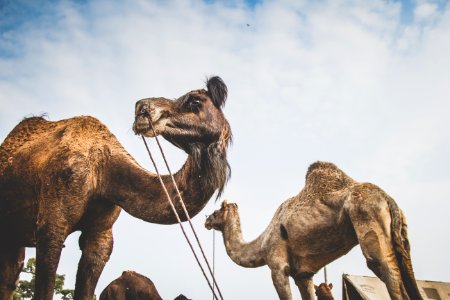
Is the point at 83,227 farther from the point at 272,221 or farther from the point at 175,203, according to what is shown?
the point at 272,221

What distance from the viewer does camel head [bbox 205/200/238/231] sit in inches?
322

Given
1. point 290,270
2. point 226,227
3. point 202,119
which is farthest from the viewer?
point 226,227

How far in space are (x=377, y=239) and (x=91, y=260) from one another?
3.41 metres

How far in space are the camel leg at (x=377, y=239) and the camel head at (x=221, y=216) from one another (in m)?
3.70

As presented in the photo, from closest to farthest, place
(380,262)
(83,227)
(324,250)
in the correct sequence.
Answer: (83,227), (380,262), (324,250)

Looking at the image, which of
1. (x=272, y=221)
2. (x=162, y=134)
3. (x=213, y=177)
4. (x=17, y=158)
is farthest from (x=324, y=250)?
(x=17, y=158)

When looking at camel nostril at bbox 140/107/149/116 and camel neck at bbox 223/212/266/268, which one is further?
camel neck at bbox 223/212/266/268

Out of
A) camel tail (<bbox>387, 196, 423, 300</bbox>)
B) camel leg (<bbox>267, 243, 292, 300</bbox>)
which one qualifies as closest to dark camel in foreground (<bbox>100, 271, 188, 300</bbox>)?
camel leg (<bbox>267, 243, 292, 300</bbox>)

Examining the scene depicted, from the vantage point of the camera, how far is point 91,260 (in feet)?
12.3

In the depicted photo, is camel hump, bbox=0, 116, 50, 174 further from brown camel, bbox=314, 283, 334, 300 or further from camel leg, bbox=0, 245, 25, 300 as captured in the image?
brown camel, bbox=314, 283, 334, 300

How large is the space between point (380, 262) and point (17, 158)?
4.40m

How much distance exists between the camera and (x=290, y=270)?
6.39 metres

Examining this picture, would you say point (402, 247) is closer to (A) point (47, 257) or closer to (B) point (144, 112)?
(B) point (144, 112)

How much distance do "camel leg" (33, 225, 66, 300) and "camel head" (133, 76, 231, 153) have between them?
114cm
